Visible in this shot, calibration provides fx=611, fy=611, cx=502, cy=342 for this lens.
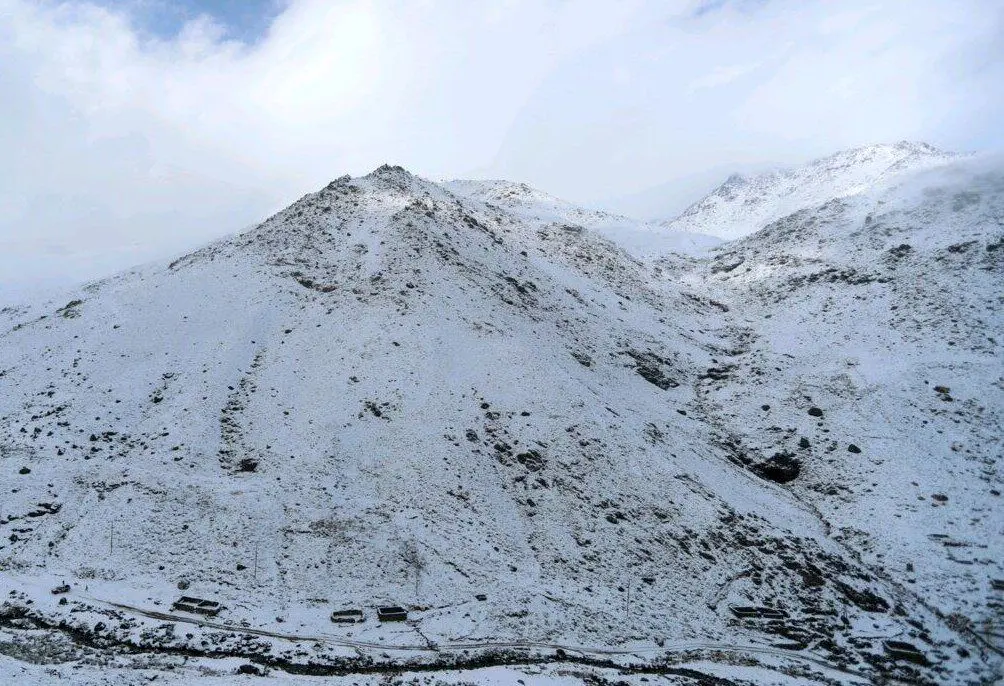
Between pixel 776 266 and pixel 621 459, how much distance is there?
4029 cm

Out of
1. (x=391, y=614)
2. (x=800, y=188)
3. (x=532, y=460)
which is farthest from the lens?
(x=800, y=188)

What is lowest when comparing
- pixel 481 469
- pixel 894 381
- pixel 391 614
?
pixel 391 614

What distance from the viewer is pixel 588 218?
268 ft

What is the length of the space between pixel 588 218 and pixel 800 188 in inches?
2428

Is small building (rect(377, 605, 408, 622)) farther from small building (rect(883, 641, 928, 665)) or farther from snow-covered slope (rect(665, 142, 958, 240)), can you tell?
snow-covered slope (rect(665, 142, 958, 240))

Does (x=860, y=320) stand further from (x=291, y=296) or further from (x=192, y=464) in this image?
(x=192, y=464)

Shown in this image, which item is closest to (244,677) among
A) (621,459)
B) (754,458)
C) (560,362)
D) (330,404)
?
(330,404)

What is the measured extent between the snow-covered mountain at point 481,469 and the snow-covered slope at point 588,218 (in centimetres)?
2322

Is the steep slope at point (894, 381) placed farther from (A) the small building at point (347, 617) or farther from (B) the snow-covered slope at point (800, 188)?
(B) the snow-covered slope at point (800, 188)

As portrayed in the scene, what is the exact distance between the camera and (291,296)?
4147 centimetres

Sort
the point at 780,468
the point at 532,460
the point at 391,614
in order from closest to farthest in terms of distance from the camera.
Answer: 1. the point at 391,614
2. the point at 532,460
3. the point at 780,468

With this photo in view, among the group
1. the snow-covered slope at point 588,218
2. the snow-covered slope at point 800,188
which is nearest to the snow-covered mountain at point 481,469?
the snow-covered slope at point 588,218

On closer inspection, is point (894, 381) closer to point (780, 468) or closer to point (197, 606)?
point (780, 468)

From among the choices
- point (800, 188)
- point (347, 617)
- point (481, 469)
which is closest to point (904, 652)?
point (481, 469)
